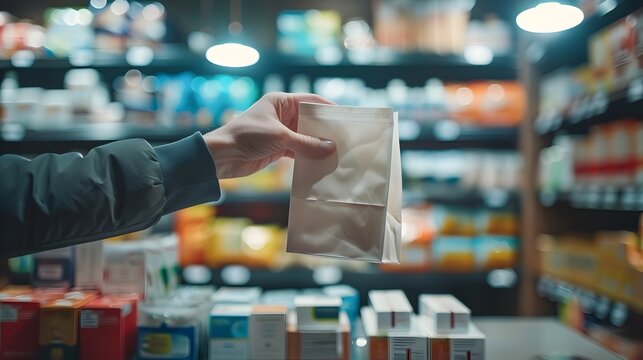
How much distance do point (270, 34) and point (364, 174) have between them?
2775 millimetres

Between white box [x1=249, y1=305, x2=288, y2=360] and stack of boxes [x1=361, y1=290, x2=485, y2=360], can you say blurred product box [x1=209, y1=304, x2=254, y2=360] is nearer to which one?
white box [x1=249, y1=305, x2=288, y2=360]

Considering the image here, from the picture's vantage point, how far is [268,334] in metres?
1.16

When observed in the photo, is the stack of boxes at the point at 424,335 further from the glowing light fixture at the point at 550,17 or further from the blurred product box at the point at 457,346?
the glowing light fixture at the point at 550,17

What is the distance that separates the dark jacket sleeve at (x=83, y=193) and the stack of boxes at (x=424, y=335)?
1.90ft

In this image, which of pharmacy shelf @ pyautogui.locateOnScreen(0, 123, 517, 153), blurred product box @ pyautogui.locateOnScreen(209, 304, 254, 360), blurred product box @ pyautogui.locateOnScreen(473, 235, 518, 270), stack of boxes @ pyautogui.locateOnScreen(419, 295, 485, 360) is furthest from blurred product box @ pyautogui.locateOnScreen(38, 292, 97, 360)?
blurred product box @ pyautogui.locateOnScreen(473, 235, 518, 270)

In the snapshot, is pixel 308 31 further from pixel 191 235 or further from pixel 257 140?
pixel 257 140

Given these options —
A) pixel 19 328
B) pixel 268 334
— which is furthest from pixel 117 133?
pixel 268 334

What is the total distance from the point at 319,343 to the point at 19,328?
0.71m

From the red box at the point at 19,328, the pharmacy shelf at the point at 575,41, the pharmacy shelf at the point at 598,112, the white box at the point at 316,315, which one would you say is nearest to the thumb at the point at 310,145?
the white box at the point at 316,315

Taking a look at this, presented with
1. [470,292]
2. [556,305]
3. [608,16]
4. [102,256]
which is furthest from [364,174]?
[470,292]

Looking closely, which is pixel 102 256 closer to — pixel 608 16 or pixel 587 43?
pixel 608 16

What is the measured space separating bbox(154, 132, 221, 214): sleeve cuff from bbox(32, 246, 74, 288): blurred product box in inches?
18.7

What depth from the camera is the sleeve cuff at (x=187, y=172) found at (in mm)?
1051

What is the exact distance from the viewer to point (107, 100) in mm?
3184
